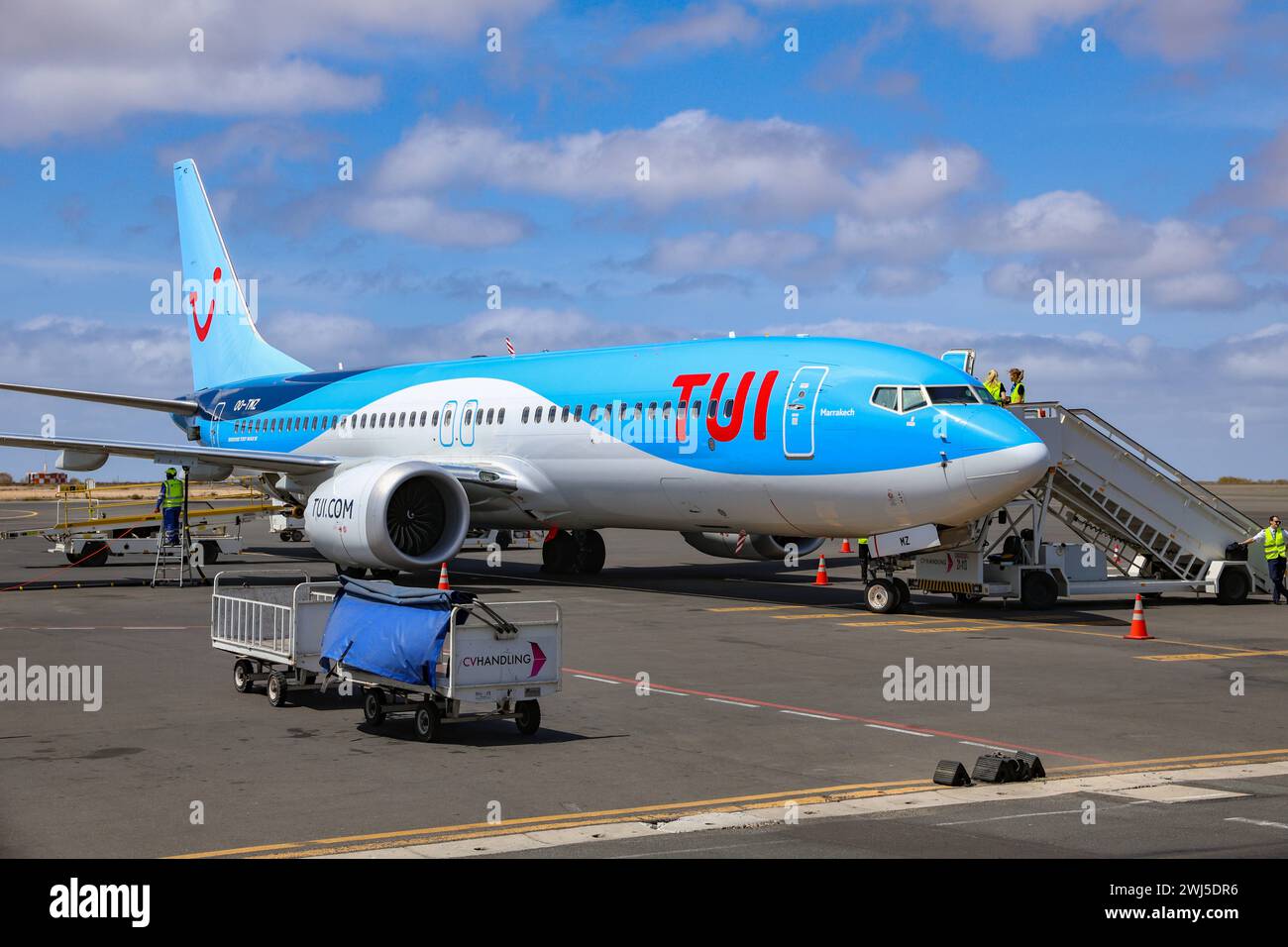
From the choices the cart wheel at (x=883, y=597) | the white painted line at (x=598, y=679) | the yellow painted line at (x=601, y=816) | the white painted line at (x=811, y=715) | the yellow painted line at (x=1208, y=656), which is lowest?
the yellow painted line at (x=601, y=816)

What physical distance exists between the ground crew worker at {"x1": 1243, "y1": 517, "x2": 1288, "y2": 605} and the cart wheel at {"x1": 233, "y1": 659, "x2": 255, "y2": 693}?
20.0 m

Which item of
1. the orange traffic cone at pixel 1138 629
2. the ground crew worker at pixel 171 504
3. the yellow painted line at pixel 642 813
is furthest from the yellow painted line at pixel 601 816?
the ground crew worker at pixel 171 504

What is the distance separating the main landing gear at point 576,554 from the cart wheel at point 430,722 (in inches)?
809

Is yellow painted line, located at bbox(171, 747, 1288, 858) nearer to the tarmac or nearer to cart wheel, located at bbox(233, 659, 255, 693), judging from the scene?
the tarmac

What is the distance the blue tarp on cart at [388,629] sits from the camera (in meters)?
13.1

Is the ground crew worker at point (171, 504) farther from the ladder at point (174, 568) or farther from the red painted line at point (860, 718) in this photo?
the red painted line at point (860, 718)

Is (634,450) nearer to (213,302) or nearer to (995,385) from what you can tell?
(995,385)

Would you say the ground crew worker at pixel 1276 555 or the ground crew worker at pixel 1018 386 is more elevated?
the ground crew worker at pixel 1018 386

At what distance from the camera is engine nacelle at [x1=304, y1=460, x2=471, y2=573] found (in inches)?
1048

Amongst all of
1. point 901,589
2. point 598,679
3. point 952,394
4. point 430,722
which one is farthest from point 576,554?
point 430,722

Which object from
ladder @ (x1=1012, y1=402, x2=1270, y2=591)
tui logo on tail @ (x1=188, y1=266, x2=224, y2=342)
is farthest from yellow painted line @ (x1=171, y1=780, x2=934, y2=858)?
tui logo on tail @ (x1=188, y1=266, x2=224, y2=342)
